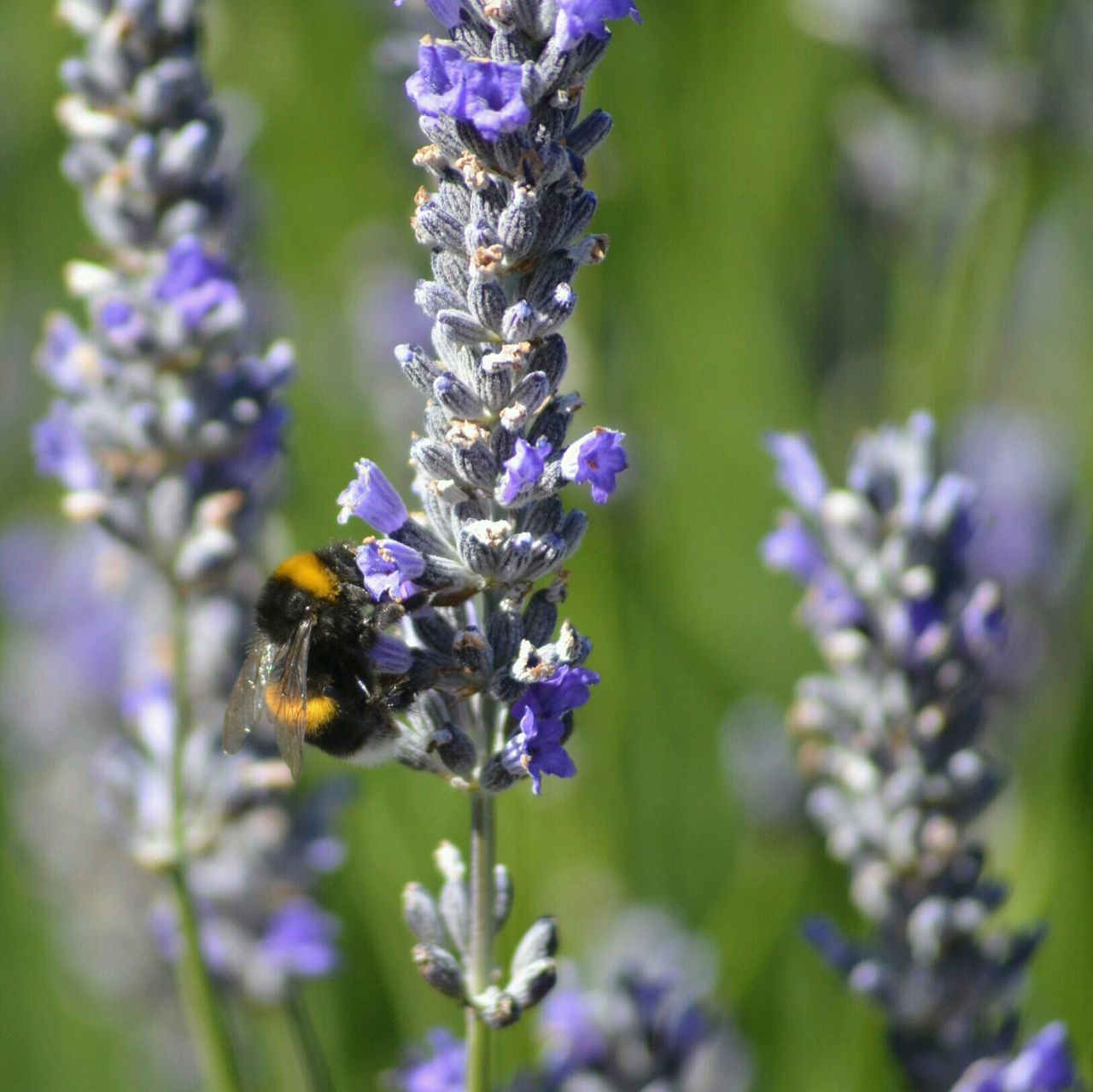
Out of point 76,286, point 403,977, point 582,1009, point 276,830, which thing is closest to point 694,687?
point 403,977

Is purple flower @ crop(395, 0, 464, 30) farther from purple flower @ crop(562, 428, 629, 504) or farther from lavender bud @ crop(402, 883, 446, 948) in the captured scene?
lavender bud @ crop(402, 883, 446, 948)

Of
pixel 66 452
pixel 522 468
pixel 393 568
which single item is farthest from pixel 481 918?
pixel 66 452

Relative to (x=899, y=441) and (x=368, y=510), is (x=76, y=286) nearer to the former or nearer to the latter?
(x=368, y=510)

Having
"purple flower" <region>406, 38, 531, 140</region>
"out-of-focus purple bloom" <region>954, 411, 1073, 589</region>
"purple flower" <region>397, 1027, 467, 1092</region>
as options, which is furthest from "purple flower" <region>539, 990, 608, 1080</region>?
"out-of-focus purple bloom" <region>954, 411, 1073, 589</region>

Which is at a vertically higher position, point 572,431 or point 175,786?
point 572,431

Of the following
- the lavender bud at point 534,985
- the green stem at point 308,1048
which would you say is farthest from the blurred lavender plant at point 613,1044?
the lavender bud at point 534,985

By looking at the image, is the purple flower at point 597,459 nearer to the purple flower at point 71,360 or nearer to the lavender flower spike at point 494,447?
the lavender flower spike at point 494,447
